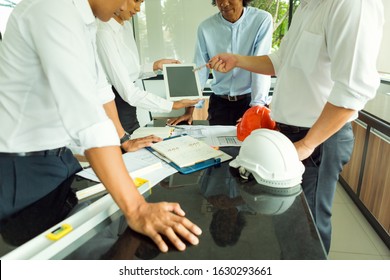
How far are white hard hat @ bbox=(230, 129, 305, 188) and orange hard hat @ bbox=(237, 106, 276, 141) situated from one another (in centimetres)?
42

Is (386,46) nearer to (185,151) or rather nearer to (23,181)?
(185,151)

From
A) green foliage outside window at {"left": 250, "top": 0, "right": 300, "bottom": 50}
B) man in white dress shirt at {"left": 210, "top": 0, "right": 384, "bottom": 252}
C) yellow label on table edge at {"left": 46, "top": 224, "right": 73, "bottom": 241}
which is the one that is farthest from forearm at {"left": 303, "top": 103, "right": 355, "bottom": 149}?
green foliage outside window at {"left": 250, "top": 0, "right": 300, "bottom": 50}

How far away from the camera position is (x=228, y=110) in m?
2.26

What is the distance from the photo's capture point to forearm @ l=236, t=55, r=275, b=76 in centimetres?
158

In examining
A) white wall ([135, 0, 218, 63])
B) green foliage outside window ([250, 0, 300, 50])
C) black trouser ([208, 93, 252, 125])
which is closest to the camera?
black trouser ([208, 93, 252, 125])

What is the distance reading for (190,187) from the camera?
0.99 metres

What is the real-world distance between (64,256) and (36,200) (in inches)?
14.0

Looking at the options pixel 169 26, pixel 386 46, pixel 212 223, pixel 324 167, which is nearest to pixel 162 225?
pixel 212 223

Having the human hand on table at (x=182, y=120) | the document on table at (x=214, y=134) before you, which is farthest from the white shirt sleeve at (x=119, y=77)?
the document on table at (x=214, y=134)

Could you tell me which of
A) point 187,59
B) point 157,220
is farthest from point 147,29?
point 157,220

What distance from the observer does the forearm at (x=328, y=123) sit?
1008mm

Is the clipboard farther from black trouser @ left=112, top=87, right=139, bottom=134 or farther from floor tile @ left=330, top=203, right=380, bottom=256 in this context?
floor tile @ left=330, top=203, right=380, bottom=256

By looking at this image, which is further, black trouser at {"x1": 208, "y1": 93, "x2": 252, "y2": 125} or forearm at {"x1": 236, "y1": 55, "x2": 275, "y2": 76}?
black trouser at {"x1": 208, "y1": 93, "x2": 252, "y2": 125}

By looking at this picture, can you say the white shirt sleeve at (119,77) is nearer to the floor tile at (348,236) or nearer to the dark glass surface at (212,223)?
the dark glass surface at (212,223)
